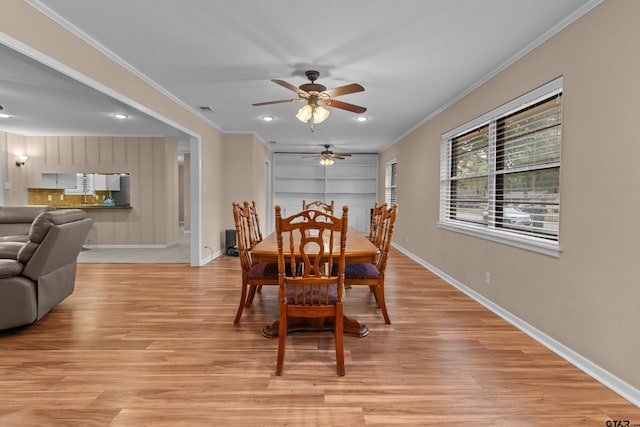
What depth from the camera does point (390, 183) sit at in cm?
844

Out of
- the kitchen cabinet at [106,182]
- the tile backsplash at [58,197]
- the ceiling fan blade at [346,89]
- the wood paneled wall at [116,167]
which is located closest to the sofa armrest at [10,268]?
the ceiling fan blade at [346,89]

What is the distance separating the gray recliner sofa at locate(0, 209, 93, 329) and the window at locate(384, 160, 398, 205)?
640 cm

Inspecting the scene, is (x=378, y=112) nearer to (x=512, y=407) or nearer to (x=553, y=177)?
(x=553, y=177)

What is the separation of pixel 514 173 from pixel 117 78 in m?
3.91

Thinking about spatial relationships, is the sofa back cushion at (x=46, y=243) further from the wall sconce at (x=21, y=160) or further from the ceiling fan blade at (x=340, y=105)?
the wall sconce at (x=21, y=160)

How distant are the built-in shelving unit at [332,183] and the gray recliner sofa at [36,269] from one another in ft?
22.0

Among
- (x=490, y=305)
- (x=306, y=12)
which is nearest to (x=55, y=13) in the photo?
(x=306, y=12)

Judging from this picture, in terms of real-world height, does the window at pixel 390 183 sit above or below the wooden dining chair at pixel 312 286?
above

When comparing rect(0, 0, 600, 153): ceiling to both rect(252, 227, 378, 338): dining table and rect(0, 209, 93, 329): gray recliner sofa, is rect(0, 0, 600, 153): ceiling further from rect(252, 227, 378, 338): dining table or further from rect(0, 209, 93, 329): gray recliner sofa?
rect(252, 227, 378, 338): dining table

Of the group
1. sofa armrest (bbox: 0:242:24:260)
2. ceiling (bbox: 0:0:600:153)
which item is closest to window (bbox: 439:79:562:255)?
ceiling (bbox: 0:0:600:153)

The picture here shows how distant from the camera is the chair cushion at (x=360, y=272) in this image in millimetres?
2789

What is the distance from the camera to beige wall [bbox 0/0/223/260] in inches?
85.4

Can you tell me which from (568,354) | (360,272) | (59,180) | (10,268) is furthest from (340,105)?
(59,180)

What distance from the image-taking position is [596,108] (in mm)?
2123
